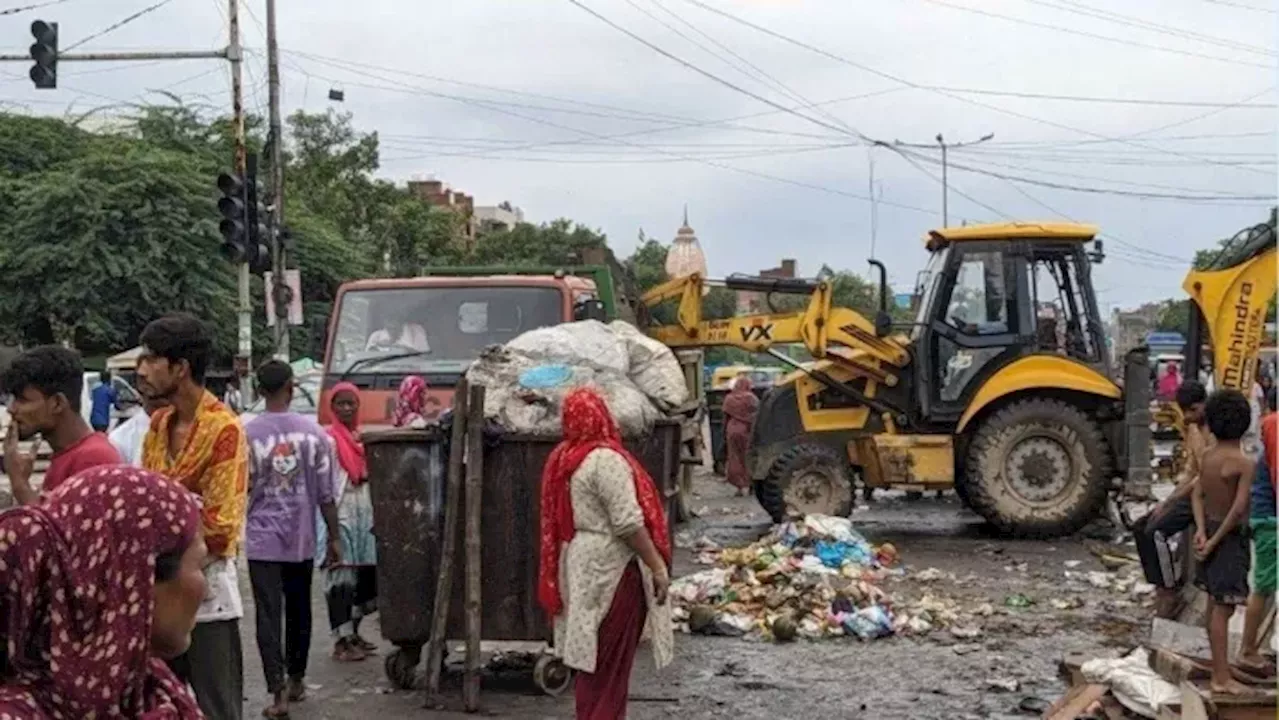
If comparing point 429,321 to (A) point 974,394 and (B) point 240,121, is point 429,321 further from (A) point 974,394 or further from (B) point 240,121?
(B) point 240,121

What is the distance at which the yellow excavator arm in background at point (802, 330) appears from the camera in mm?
13727

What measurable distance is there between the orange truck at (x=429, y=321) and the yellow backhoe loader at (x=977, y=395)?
3.79 m

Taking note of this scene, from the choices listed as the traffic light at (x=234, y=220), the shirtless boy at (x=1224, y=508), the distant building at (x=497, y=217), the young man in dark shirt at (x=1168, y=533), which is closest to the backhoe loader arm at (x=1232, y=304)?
the young man in dark shirt at (x=1168, y=533)

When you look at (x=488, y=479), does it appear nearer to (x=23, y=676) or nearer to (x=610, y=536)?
(x=610, y=536)

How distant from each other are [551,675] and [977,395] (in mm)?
7110

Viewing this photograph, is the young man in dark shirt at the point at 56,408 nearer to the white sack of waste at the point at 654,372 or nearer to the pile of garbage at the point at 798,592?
the white sack of waste at the point at 654,372

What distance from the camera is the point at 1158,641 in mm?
7840

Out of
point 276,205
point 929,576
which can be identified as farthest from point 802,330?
point 276,205

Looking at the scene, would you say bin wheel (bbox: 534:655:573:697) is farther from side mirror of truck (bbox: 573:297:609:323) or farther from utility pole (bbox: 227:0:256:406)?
utility pole (bbox: 227:0:256:406)

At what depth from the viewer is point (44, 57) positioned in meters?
16.6

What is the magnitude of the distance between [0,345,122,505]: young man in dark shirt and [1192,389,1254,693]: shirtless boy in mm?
4541

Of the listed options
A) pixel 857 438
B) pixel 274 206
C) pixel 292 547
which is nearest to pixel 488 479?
pixel 292 547

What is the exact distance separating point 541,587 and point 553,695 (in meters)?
1.76

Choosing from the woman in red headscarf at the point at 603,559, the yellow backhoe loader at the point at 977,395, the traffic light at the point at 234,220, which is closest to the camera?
the woman in red headscarf at the point at 603,559
